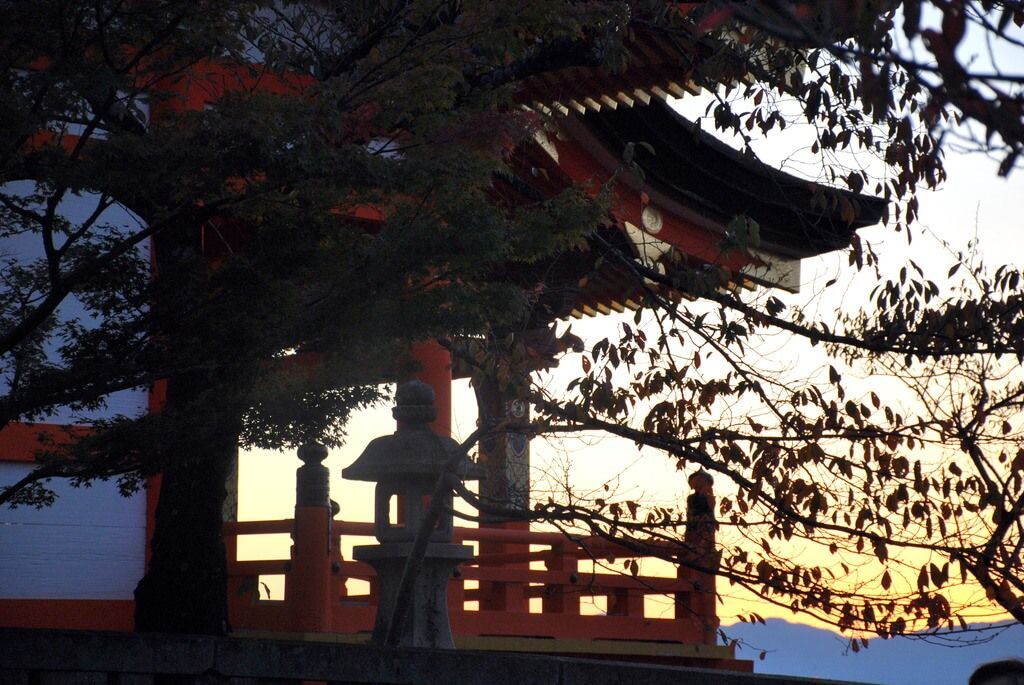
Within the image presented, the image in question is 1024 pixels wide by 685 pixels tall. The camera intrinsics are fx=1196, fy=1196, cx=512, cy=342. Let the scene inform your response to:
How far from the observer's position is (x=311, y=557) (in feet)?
26.8

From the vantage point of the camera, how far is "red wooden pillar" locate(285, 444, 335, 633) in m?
8.13

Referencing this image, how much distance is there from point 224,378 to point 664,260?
2675 mm

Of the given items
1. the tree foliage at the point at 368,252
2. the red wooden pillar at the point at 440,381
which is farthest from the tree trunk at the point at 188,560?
the red wooden pillar at the point at 440,381

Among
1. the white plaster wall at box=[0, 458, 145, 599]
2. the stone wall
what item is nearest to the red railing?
the white plaster wall at box=[0, 458, 145, 599]

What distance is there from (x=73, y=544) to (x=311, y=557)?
5.34ft

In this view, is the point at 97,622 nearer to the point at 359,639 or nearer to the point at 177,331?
the point at 359,639

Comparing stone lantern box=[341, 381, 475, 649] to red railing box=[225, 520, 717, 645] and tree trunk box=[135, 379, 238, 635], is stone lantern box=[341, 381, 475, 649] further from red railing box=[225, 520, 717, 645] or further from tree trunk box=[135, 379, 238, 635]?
red railing box=[225, 520, 717, 645]

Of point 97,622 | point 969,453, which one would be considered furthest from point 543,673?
point 97,622

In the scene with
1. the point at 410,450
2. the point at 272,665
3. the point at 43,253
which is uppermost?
the point at 43,253

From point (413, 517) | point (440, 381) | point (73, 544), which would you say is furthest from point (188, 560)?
point (440, 381)

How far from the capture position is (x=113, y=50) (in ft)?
16.3

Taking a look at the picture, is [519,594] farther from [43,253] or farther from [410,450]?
[43,253]

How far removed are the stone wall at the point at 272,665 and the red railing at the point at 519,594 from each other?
10.4 feet

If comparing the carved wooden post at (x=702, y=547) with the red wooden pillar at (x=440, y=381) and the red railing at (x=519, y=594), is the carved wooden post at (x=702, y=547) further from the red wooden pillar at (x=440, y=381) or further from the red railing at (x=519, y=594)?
the red wooden pillar at (x=440, y=381)
